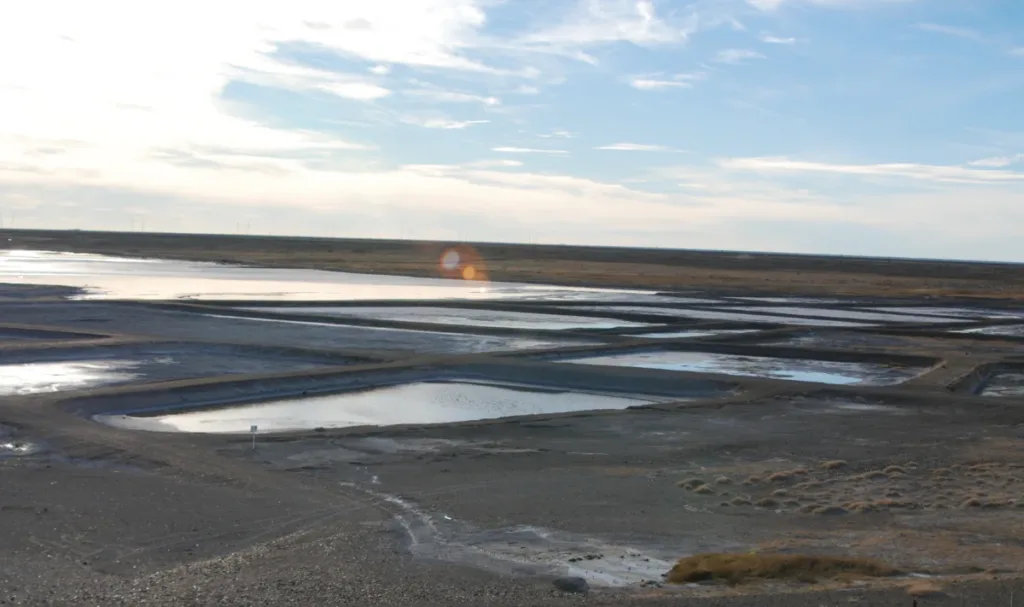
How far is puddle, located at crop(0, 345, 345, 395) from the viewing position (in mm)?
22922

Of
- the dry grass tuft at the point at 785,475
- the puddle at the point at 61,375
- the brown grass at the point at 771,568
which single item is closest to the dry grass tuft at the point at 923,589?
the brown grass at the point at 771,568

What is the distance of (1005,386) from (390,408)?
15.2 m

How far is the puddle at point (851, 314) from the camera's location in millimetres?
48850

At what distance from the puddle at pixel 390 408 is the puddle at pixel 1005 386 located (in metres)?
8.37

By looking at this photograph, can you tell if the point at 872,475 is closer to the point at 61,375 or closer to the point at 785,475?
the point at 785,475

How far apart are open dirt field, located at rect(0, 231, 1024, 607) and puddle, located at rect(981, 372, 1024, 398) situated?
0.40 feet

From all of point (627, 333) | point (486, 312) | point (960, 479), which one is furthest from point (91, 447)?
point (486, 312)

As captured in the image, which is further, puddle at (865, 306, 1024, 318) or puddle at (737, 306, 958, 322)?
puddle at (865, 306, 1024, 318)

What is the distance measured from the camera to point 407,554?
10.1 metres

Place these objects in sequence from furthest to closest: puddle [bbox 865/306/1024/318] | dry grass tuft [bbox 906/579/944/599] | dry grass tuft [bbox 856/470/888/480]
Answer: puddle [bbox 865/306/1024/318], dry grass tuft [bbox 856/470/888/480], dry grass tuft [bbox 906/579/944/599]

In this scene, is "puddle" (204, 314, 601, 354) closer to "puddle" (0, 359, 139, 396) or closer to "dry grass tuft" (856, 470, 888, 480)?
"puddle" (0, 359, 139, 396)

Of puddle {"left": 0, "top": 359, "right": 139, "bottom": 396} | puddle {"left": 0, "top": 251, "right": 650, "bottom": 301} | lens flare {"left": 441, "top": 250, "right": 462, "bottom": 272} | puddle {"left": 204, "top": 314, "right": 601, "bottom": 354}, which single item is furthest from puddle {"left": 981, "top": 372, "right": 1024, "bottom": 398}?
lens flare {"left": 441, "top": 250, "right": 462, "bottom": 272}

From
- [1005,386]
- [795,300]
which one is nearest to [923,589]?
[1005,386]

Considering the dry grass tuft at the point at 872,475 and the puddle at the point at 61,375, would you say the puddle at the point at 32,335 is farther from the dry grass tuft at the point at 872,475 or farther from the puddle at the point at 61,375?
the dry grass tuft at the point at 872,475
